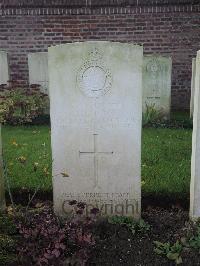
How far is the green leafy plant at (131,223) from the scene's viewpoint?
3.91 meters

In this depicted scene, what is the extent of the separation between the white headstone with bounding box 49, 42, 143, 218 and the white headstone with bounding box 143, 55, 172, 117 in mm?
4559

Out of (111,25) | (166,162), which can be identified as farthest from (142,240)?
(111,25)

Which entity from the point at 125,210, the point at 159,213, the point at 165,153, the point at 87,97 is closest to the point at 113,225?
the point at 125,210

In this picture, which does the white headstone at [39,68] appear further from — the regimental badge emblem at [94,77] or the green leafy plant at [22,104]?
the regimental badge emblem at [94,77]

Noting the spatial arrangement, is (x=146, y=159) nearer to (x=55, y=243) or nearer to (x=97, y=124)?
(x=97, y=124)

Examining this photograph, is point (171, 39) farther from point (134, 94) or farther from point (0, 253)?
point (0, 253)

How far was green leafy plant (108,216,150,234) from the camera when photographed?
391 cm

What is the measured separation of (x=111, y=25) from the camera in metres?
10.2

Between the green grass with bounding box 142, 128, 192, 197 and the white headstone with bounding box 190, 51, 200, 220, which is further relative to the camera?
the green grass with bounding box 142, 128, 192, 197

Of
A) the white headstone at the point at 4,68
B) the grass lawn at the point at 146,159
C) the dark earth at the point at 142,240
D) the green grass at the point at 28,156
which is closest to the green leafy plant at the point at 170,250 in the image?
the dark earth at the point at 142,240

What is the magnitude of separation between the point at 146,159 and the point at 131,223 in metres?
1.81

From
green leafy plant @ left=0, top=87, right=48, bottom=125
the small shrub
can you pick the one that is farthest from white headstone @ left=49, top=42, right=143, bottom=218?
green leafy plant @ left=0, top=87, right=48, bottom=125

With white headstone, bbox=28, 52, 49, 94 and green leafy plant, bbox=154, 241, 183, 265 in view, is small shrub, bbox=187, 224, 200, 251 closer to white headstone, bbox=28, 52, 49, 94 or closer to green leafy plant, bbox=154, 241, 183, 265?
green leafy plant, bbox=154, 241, 183, 265

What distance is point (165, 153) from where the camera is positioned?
236 inches
